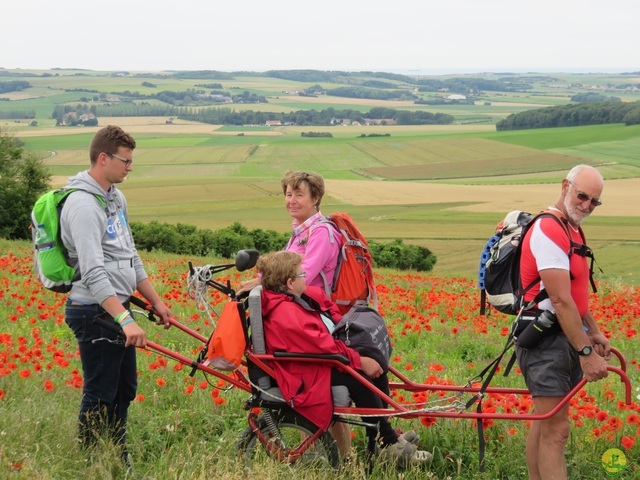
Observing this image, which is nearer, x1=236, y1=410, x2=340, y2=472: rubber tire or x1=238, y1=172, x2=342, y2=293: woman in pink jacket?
x1=236, y1=410, x2=340, y2=472: rubber tire

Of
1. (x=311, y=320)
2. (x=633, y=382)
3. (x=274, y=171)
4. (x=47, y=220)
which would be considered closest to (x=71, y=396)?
(x=47, y=220)

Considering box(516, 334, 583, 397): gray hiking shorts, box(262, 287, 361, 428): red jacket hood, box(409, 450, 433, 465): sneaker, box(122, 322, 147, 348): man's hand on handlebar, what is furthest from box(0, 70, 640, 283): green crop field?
box(122, 322, 147, 348): man's hand on handlebar

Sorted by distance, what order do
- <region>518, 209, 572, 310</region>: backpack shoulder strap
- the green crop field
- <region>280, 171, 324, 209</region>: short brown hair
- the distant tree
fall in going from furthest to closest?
the green crop field < the distant tree < <region>280, 171, 324, 209</region>: short brown hair < <region>518, 209, 572, 310</region>: backpack shoulder strap

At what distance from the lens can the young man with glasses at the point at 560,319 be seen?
15.3ft

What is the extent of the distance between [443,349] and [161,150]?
104643mm

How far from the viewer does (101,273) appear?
4758mm

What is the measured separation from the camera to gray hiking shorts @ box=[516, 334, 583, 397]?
4875 mm

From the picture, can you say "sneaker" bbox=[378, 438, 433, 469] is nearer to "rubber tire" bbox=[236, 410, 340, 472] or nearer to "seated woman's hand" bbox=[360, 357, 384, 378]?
"rubber tire" bbox=[236, 410, 340, 472]

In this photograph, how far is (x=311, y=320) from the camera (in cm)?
504

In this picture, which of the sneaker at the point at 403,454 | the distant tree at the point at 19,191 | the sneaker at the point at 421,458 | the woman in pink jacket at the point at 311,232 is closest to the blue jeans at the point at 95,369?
the woman in pink jacket at the point at 311,232

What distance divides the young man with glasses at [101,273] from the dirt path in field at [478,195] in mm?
53484

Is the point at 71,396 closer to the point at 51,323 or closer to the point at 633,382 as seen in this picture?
the point at 51,323

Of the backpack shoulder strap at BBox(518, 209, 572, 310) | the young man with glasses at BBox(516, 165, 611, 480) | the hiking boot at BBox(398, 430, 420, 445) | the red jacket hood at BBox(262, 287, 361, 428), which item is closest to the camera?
the young man with glasses at BBox(516, 165, 611, 480)

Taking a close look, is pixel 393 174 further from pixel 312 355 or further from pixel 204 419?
pixel 312 355
